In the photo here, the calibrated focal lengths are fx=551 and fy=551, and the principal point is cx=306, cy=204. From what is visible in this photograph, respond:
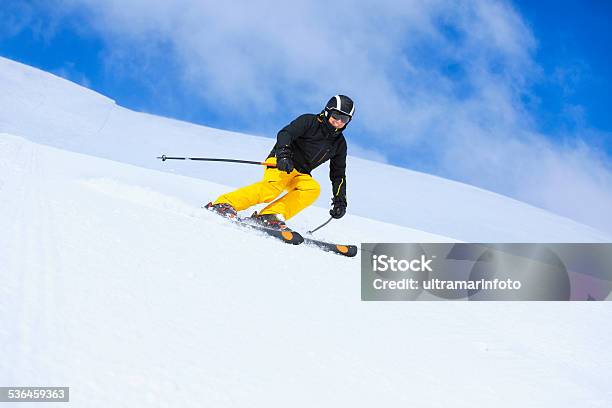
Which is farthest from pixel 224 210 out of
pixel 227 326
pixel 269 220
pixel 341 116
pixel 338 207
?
pixel 227 326

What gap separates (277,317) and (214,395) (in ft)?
2.53

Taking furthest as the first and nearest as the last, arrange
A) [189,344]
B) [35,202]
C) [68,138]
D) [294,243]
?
[68,138] → [294,243] → [35,202] → [189,344]

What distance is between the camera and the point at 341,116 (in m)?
5.12

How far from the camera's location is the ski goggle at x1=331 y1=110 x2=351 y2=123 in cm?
510

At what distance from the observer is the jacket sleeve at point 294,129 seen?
5195 millimetres

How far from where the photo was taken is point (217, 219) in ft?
15.7

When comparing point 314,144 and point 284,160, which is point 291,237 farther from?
point 314,144

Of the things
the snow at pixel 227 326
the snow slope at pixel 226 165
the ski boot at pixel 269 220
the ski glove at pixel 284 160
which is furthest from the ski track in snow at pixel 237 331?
the snow slope at pixel 226 165

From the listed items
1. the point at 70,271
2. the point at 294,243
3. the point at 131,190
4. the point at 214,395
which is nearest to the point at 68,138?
the point at 131,190

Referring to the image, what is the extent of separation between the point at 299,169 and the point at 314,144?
1.02ft

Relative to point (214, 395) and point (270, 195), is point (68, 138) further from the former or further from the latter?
point (214, 395)

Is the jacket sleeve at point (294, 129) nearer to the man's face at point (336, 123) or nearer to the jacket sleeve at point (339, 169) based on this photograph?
the man's face at point (336, 123)

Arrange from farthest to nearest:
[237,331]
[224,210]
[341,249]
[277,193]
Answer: [277,193]
[224,210]
[341,249]
[237,331]

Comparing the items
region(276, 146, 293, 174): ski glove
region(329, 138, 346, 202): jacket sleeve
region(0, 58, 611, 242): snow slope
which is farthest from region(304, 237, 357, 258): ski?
region(0, 58, 611, 242): snow slope
